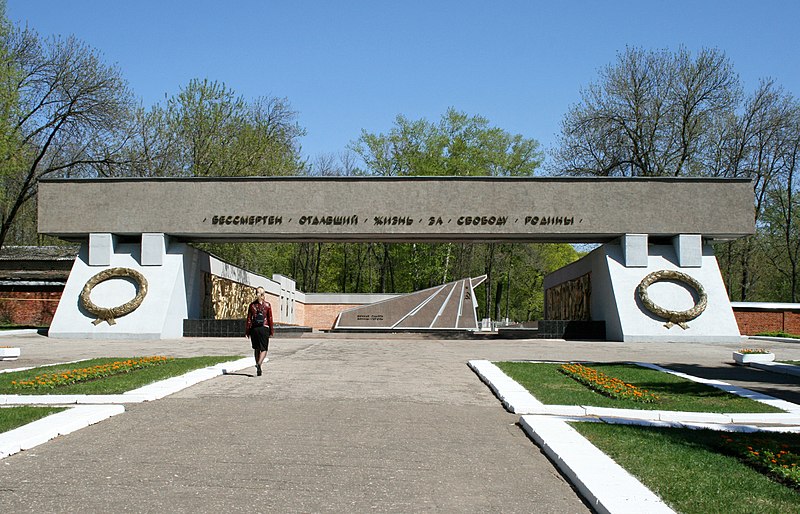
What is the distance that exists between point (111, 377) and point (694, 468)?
10.1 meters

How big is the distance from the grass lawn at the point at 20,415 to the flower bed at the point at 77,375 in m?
1.87

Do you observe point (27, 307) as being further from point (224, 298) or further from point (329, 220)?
point (329, 220)

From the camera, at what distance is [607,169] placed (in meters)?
40.8

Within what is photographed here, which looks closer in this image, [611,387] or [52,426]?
[52,426]

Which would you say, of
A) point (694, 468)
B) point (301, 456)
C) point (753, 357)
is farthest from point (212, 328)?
point (694, 468)

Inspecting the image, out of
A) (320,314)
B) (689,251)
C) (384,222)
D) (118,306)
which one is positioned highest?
(384,222)

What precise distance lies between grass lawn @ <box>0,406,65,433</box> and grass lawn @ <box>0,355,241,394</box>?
4.87ft

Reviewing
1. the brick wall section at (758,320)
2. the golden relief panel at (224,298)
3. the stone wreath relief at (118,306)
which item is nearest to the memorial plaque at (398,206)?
the stone wreath relief at (118,306)

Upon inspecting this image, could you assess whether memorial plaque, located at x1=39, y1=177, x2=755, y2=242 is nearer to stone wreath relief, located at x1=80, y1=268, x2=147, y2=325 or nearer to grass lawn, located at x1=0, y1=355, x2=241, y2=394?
stone wreath relief, located at x1=80, y1=268, x2=147, y2=325

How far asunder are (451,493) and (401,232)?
2356 cm

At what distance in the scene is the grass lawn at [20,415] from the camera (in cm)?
787

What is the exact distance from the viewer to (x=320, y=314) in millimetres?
54094

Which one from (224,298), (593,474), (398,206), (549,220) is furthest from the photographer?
(224,298)

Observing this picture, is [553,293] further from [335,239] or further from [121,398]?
[121,398]
